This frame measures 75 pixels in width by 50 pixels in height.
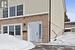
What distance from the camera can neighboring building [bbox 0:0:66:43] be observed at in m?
16.0

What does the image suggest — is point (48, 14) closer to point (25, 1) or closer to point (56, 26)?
point (56, 26)

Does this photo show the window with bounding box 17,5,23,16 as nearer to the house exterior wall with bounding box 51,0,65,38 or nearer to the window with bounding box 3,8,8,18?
the window with bounding box 3,8,8,18

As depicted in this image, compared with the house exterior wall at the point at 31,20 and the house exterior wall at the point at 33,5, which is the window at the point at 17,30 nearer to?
the house exterior wall at the point at 31,20

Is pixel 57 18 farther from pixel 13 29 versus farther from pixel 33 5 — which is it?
pixel 13 29

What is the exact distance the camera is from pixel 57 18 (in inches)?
720

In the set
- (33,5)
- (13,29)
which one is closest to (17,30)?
(13,29)

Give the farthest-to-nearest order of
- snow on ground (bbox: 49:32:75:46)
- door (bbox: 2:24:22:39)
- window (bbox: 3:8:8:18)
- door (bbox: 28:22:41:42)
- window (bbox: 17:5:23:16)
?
1. window (bbox: 3:8:8:18)
2. window (bbox: 17:5:23:16)
3. door (bbox: 2:24:22:39)
4. door (bbox: 28:22:41:42)
5. snow on ground (bbox: 49:32:75:46)

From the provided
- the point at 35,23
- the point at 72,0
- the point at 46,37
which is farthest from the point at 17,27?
the point at 72,0

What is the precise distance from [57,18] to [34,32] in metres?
2.98

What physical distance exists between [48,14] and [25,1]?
344 cm

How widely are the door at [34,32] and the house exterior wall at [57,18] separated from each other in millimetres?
1347

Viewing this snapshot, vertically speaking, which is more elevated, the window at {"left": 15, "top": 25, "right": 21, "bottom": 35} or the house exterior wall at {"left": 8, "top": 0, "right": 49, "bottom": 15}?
the house exterior wall at {"left": 8, "top": 0, "right": 49, "bottom": 15}

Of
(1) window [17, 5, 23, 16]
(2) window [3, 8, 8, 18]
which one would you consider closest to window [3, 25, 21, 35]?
(2) window [3, 8, 8, 18]

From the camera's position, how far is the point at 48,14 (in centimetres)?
1588
